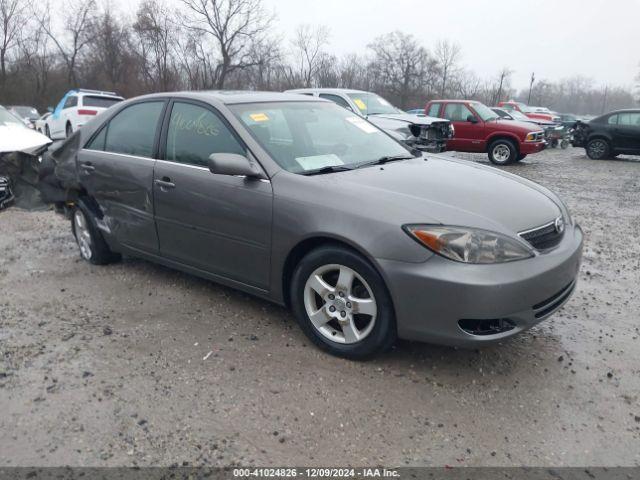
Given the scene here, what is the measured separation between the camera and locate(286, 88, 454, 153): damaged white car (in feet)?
36.9

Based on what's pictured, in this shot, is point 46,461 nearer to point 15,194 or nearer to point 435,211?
point 435,211

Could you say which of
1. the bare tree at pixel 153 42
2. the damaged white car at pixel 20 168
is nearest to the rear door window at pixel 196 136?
the damaged white car at pixel 20 168

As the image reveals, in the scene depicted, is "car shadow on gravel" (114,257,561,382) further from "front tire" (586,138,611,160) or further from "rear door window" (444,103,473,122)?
"front tire" (586,138,611,160)

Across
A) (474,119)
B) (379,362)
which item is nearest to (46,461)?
(379,362)

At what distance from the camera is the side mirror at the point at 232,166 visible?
3480mm

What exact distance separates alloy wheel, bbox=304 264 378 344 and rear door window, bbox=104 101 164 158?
189cm

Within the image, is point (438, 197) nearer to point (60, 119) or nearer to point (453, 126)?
point (453, 126)

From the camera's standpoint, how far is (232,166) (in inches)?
137

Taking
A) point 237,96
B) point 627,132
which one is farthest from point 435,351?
point 627,132

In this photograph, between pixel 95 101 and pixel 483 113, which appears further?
pixel 95 101

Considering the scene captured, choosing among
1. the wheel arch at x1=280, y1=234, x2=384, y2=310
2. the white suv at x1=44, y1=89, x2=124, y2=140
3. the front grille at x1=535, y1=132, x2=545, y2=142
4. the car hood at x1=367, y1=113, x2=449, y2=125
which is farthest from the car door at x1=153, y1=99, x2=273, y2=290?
the white suv at x1=44, y1=89, x2=124, y2=140

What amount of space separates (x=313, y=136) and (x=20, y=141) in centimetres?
535

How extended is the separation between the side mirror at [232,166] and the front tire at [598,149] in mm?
16317

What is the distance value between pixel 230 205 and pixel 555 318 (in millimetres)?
2511
